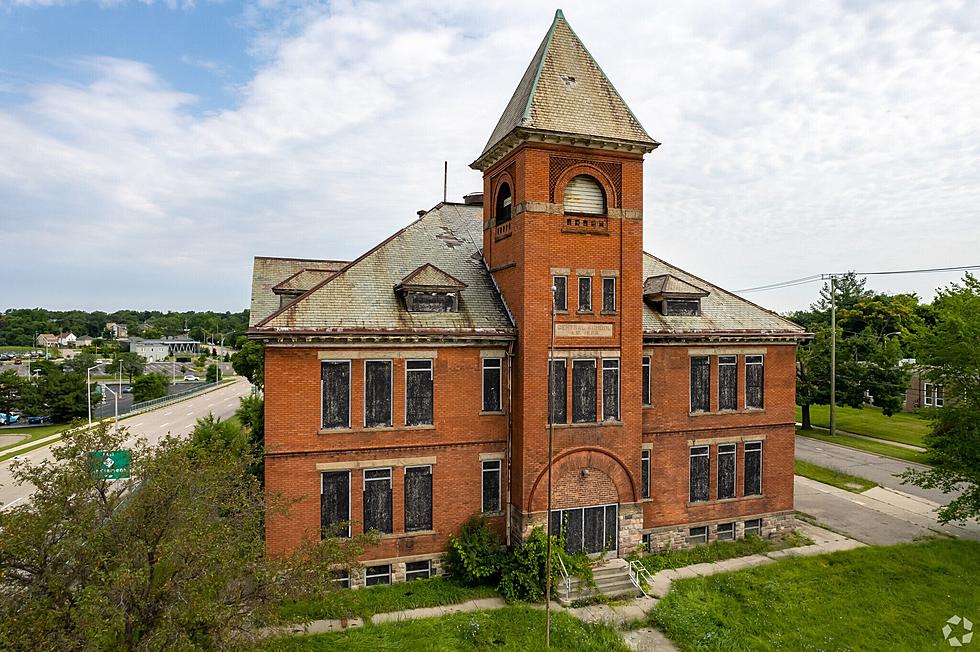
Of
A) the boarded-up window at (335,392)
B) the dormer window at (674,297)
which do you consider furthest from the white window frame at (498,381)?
the dormer window at (674,297)

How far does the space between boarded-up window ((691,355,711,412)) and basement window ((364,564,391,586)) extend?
38.8 feet

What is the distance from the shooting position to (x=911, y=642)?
14.2 m

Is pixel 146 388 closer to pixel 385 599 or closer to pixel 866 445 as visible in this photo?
pixel 385 599

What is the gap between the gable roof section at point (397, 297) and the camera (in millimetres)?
16500

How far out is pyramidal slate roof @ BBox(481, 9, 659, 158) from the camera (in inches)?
699

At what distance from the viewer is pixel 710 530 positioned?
2053cm

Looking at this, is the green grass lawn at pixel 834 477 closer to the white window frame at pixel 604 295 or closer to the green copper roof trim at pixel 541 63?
the white window frame at pixel 604 295

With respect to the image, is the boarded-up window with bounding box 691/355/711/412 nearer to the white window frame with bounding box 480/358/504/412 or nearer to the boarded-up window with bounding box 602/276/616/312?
the boarded-up window with bounding box 602/276/616/312

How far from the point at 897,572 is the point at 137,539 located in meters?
21.3

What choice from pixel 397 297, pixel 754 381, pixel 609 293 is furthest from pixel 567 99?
pixel 754 381

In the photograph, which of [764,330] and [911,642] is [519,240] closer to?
[764,330]

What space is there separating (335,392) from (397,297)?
360 cm

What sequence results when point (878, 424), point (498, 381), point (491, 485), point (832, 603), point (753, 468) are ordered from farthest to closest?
point (878, 424)
point (753, 468)
point (498, 381)
point (491, 485)
point (832, 603)

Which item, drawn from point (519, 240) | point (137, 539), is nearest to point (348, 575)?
point (137, 539)
